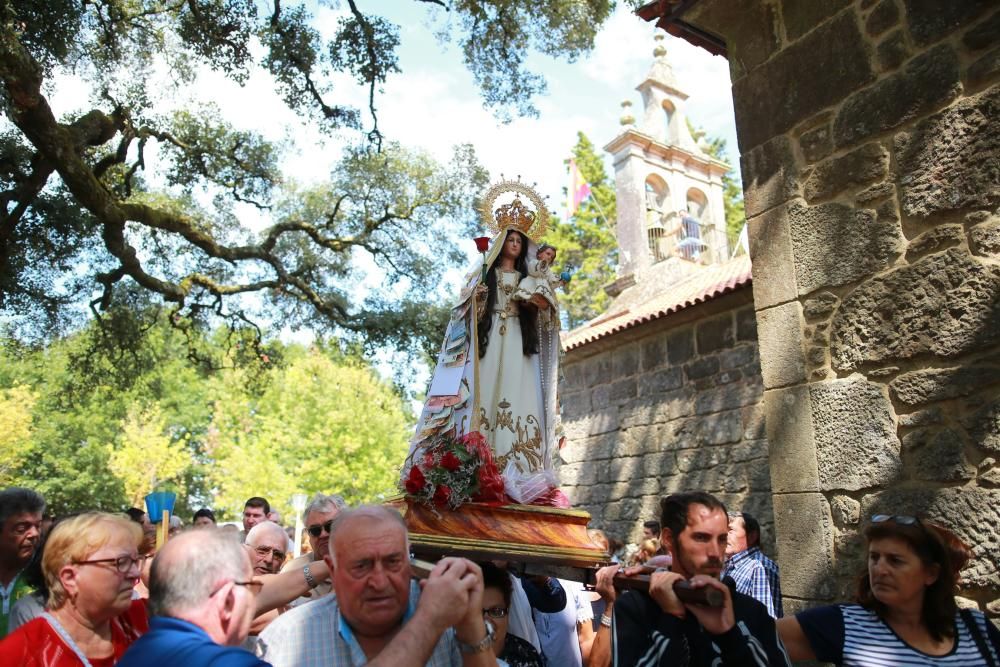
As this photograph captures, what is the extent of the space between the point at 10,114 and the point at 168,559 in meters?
7.70

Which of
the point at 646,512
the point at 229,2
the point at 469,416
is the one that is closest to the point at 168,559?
the point at 469,416

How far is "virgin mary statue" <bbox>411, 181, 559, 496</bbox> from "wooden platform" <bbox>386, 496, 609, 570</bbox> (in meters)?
0.92

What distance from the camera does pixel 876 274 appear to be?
12.1ft

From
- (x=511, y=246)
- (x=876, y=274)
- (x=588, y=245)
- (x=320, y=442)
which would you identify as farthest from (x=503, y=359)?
(x=588, y=245)

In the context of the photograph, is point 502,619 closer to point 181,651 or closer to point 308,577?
point 308,577

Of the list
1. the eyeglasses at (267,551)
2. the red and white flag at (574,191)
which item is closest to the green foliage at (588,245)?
the red and white flag at (574,191)

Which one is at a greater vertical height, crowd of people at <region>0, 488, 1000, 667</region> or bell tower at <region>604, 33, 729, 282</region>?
bell tower at <region>604, 33, 729, 282</region>

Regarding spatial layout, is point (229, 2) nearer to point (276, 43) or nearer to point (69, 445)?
point (276, 43)

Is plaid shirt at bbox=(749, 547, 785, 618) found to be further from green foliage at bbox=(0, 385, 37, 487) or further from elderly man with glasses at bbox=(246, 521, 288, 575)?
green foliage at bbox=(0, 385, 37, 487)

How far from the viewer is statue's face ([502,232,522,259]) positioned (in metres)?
5.18

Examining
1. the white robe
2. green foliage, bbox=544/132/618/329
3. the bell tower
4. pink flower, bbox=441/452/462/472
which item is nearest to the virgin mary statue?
the white robe

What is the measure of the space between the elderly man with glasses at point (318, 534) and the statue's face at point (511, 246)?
200 cm

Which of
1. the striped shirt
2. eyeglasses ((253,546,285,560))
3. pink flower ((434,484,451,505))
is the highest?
pink flower ((434,484,451,505))

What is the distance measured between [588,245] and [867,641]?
97.9 feet
